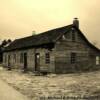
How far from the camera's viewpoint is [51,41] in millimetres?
26719

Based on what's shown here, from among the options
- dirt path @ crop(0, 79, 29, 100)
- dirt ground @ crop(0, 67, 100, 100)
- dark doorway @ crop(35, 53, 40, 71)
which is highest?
dark doorway @ crop(35, 53, 40, 71)

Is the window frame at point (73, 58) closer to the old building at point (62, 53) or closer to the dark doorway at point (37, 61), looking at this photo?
the old building at point (62, 53)

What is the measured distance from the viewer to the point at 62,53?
27484 millimetres

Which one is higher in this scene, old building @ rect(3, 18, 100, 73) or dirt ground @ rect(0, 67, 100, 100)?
old building @ rect(3, 18, 100, 73)

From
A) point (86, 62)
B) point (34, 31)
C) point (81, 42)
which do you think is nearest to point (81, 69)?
point (86, 62)

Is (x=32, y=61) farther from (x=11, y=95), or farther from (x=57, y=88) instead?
(x=11, y=95)

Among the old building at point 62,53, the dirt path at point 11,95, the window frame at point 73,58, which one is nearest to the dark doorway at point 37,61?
the old building at point 62,53

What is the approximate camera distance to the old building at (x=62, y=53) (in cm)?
2692

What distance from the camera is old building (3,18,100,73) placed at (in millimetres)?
26922

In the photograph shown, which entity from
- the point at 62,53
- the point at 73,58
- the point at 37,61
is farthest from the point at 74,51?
the point at 37,61

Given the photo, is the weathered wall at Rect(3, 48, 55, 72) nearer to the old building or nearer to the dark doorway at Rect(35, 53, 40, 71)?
the old building

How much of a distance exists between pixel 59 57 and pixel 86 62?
5.42 meters

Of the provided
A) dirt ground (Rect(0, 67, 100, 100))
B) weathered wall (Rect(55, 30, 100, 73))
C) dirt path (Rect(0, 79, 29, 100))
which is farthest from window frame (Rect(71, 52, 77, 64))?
dirt path (Rect(0, 79, 29, 100))

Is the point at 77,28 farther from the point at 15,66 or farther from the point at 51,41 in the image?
the point at 15,66
